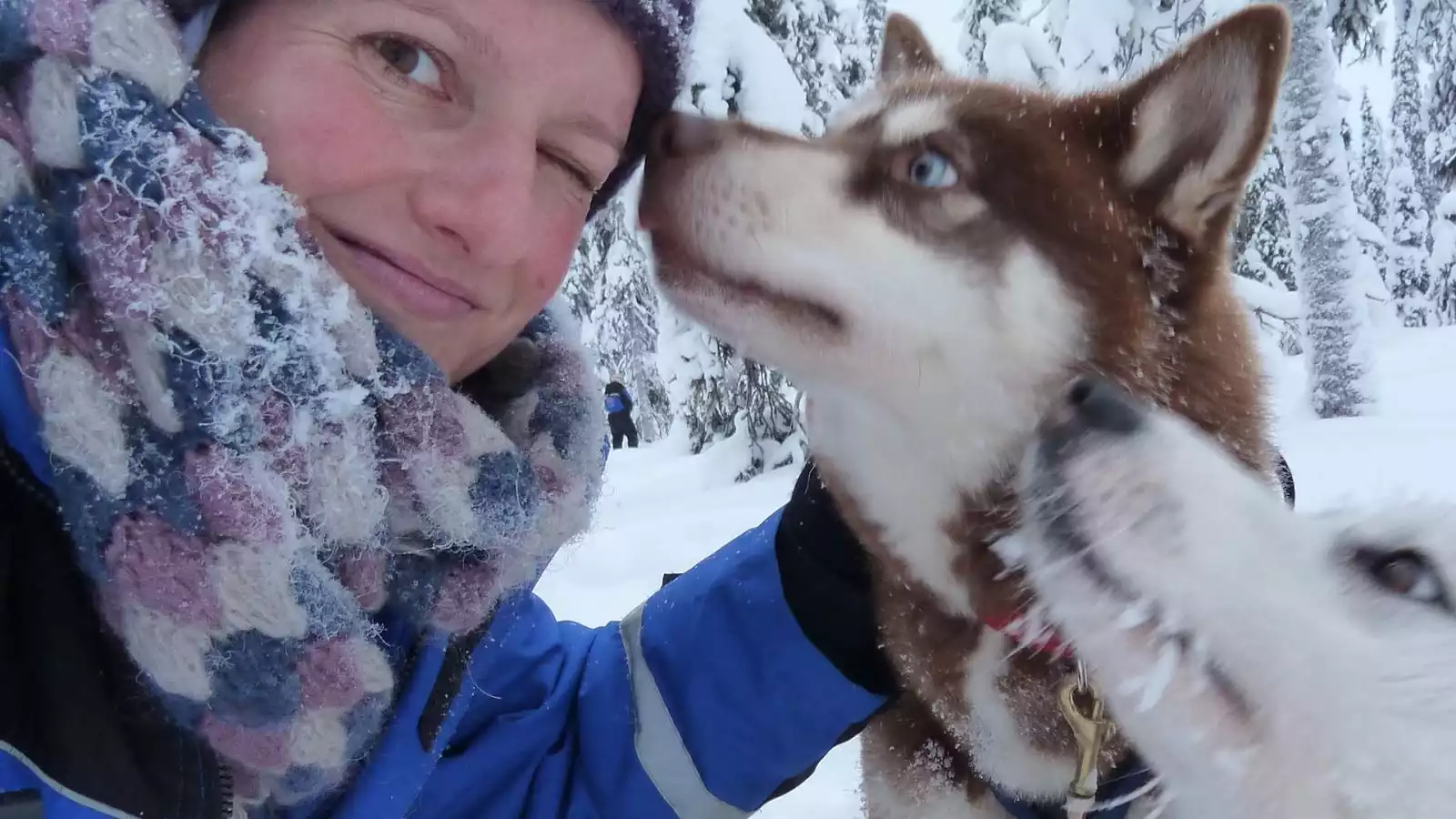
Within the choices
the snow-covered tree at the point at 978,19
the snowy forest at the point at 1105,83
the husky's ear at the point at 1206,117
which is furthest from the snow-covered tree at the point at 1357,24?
the husky's ear at the point at 1206,117

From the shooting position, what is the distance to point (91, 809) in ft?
2.66

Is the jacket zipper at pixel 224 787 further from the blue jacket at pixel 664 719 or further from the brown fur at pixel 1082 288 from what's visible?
the brown fur at pixel 1082 288

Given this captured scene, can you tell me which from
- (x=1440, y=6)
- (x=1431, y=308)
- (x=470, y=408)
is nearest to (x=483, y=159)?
(x=470, y=408)

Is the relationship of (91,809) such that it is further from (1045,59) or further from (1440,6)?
(1440,6)

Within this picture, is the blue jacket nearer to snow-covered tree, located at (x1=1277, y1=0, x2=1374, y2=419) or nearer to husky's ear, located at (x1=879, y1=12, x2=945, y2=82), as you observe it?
husky's ear, located at (x1=879, y1=12, x2=945, y2=82)

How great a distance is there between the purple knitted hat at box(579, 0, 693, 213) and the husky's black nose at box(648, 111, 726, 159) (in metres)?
0.09

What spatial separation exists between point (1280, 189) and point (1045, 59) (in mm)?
4993

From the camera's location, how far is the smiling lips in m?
0.96

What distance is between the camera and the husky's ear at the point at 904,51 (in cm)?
169

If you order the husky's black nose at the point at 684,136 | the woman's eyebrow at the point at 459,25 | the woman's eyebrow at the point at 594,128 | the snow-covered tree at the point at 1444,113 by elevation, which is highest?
the snow-covered tree at the point at 1444,113

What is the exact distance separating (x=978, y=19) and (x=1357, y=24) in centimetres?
302

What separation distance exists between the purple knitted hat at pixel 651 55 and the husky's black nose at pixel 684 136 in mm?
92

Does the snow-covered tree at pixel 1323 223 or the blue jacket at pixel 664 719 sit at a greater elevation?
the snow-covered tree at pixel 1323 223

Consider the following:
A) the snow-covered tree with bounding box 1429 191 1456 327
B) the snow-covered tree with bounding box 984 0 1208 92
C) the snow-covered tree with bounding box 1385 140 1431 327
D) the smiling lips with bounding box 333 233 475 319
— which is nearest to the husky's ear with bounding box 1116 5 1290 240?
the smiling lips with bounding box 333 233 475 319
